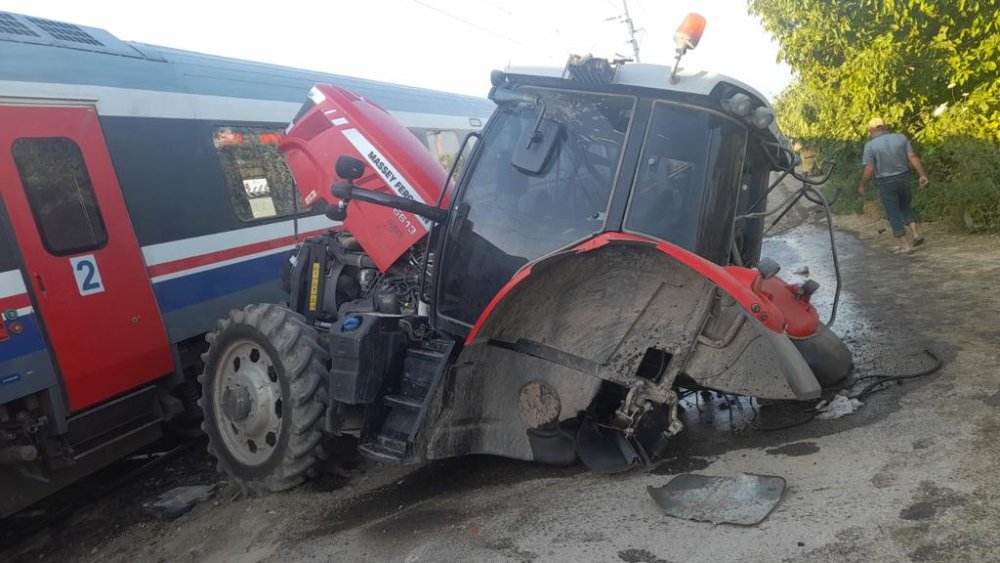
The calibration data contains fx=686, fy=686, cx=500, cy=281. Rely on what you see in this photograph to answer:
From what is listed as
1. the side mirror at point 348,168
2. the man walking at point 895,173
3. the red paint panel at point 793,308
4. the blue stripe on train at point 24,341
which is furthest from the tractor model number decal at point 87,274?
the man walking at point 895,173

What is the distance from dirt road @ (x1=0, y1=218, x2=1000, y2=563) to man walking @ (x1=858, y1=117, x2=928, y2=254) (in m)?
3.06

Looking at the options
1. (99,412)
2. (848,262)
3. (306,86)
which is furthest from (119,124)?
(848,262)

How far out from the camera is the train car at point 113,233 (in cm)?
456

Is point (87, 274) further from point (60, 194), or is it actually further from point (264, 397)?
point (264, 397)

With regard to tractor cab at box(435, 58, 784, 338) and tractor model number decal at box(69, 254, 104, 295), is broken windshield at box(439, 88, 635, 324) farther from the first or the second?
tractor model number decal at box(69, 254, 104, 295)

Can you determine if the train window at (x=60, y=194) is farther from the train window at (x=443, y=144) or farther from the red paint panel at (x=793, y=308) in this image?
A: the train window at (x=443, y=144)

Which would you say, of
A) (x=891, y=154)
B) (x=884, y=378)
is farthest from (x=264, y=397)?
(x=891, y=154)

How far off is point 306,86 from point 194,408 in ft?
12.7

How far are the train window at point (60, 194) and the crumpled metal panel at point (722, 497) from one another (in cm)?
434

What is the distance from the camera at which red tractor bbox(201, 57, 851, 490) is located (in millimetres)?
3102

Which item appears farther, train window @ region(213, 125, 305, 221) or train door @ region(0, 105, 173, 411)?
train window @ region(213, 125, 305, 221)

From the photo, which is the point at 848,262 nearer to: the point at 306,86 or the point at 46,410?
the point at 306,86

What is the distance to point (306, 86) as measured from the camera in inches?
311

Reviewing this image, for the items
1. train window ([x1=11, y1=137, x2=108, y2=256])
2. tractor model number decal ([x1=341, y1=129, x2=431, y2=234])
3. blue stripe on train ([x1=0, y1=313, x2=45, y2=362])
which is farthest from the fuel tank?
blue stripe on train ([x1=0, y1=313, x2=45, y2=362])
